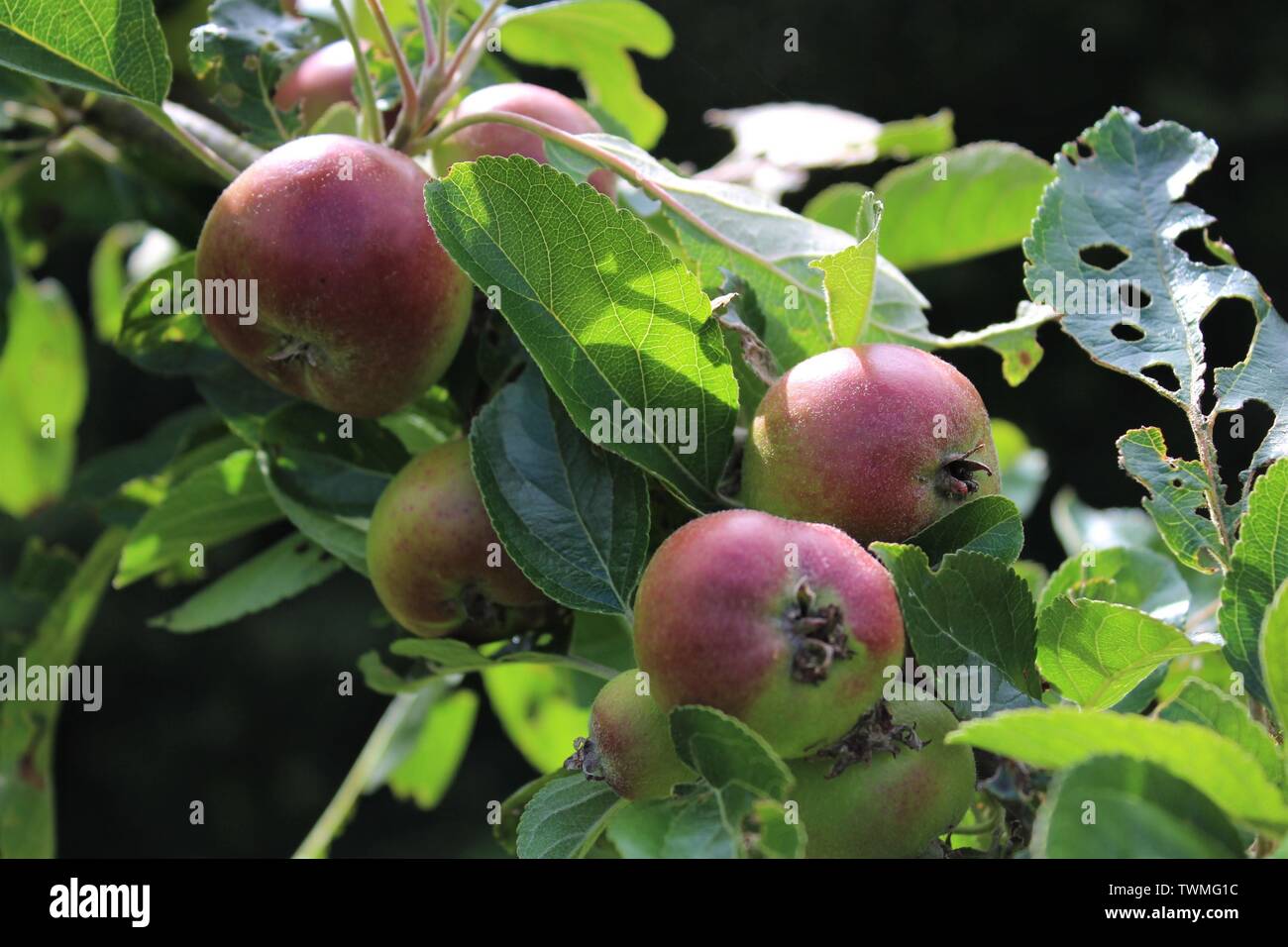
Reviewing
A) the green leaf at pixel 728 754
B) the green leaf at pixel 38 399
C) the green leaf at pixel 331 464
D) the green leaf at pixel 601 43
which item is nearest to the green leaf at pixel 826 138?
the green leaf at pixel 601 43

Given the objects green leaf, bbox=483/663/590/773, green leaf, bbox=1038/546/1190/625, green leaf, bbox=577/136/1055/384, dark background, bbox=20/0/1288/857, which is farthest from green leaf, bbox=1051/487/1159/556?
dark background, bbox=20/0/1288/857

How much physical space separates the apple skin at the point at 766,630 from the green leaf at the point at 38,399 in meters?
1.27

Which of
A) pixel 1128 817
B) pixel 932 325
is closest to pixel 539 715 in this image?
pixel 1128 817

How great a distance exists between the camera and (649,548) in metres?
0.77

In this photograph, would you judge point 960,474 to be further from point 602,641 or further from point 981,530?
point 602,641

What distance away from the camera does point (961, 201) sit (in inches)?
48.9

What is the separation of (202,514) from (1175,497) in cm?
72

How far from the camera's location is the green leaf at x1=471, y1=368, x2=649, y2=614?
738 mm

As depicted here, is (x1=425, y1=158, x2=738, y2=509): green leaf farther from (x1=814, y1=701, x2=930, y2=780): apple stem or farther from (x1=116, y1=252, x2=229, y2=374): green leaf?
(x1=116, y1=252, x2=229, y2=374): green leaf

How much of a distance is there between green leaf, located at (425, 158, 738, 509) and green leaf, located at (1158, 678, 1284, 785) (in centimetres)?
28

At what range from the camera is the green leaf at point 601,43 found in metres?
1.19

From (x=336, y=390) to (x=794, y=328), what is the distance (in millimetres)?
299

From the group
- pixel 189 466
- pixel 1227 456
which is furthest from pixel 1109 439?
pixel 189 466

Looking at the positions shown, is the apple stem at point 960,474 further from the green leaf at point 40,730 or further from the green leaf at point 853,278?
the green leaf at point 40,730
